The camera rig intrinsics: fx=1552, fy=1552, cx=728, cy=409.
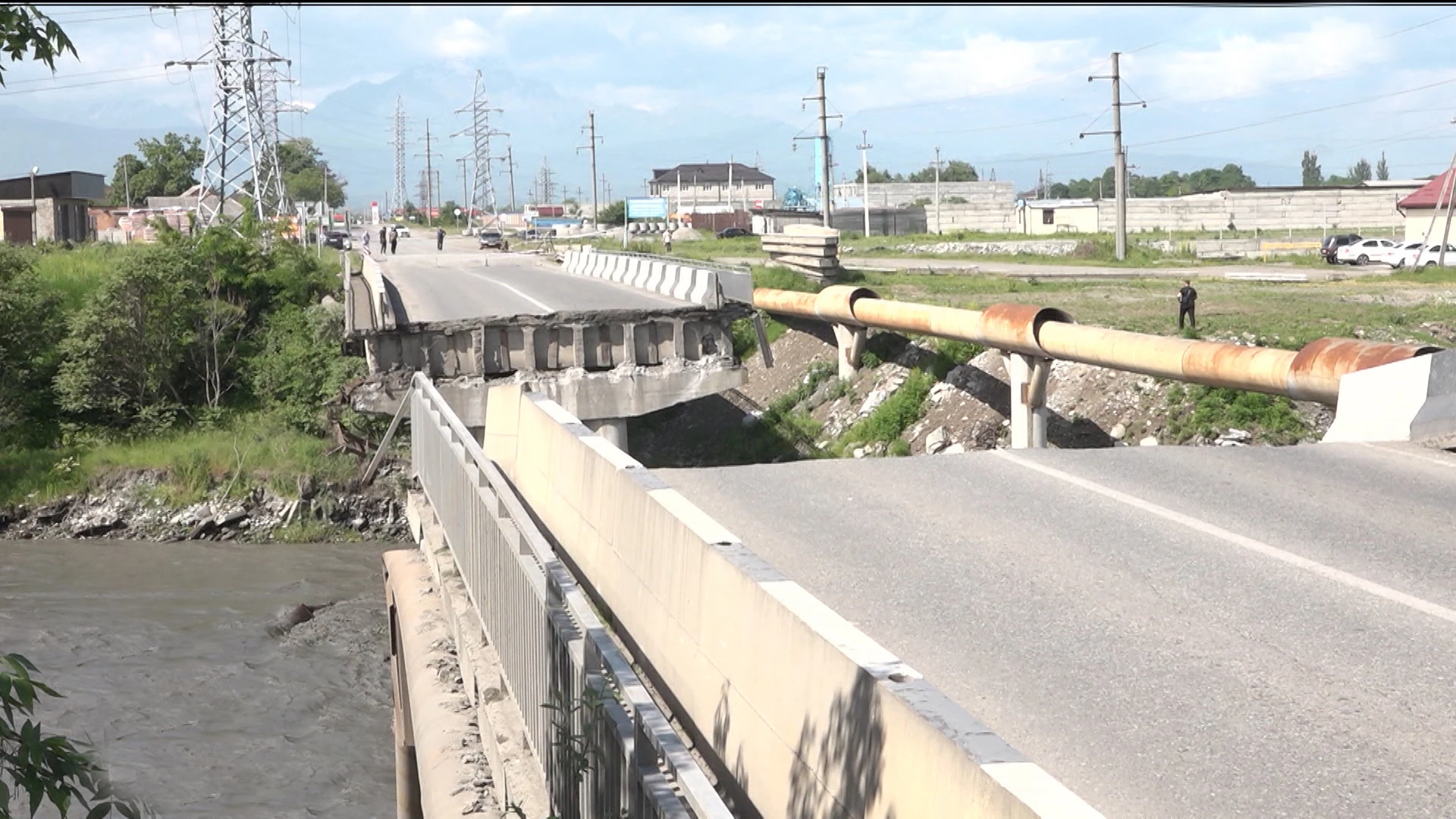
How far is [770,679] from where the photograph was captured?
6.91 meters

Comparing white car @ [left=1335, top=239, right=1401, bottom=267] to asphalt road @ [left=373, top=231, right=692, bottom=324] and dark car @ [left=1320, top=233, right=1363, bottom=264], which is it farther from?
asphalt road @ [left=373, top=231, right=692, bottom=324]

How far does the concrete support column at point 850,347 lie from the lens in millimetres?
28156

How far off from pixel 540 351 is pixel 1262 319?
1161cm

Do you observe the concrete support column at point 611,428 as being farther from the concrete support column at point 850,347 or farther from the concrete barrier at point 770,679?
the concrete barrier at point 770,679

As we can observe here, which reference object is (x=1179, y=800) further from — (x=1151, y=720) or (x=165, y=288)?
(x=165, y=288)

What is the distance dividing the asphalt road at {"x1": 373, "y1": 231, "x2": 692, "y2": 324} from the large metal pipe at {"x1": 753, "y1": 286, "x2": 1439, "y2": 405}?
5.85 metres

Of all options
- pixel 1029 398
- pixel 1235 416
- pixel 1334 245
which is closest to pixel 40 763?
pixel 1029 398

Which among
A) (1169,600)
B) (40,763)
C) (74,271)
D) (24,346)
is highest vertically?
(74,271)

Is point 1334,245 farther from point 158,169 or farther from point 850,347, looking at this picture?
point 158,169

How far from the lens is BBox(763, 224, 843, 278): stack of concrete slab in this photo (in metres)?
39.2

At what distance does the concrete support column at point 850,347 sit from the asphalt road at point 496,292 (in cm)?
319

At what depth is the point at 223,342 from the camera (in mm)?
36438

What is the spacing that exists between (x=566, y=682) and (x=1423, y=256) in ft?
161

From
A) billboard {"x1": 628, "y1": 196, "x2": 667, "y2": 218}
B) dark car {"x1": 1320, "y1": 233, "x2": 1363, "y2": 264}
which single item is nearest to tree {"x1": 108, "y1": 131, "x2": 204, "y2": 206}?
billboard {"x1": 628, "y1": 196, "x2": 667, "y2": 218}
